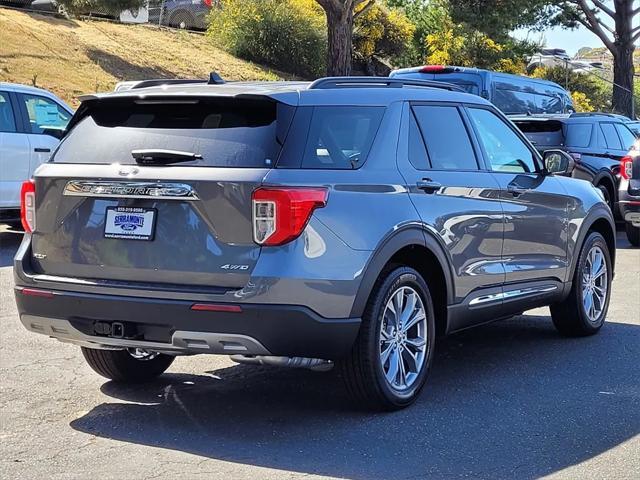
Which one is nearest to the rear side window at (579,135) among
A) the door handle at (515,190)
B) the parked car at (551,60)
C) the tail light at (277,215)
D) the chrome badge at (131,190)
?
the door handle at (515,190)

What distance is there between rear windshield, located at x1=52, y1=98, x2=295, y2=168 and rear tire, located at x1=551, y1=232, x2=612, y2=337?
334 centimetres

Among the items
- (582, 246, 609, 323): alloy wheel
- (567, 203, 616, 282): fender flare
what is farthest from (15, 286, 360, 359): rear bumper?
(582, 246, 609, 323): alloy wheel

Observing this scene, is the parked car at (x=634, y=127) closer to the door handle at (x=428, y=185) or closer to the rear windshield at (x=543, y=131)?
the rear windshield at (x=543, y=131)

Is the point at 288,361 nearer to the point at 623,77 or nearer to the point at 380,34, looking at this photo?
the point at 380,34

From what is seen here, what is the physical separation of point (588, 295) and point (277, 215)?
3.74 meters

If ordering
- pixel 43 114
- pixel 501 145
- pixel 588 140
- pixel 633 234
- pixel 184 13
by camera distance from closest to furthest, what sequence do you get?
1. pixel 501 145
2. pixel 43 114
3. pixel 633 234
4. pixel 588 140
5. pixel 184 13

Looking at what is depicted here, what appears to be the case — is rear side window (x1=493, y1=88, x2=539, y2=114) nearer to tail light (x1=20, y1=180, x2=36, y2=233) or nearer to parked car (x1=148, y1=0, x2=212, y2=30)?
tail light (x1=20, y1=180, x2=36, y2=233)

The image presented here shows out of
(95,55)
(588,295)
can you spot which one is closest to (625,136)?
(588,295)

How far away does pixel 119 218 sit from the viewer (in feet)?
17.0

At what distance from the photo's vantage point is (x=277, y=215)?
4.90m

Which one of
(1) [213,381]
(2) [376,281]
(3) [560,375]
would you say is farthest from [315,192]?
(3) [560,375]

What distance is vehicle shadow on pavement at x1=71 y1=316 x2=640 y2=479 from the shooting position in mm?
4852

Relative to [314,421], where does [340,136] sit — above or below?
above

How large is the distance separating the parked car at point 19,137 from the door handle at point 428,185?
7.46 meters
